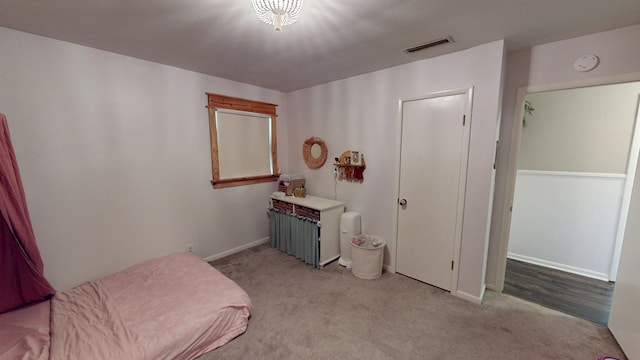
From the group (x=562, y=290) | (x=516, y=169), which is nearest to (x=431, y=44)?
(x=516, y=169)

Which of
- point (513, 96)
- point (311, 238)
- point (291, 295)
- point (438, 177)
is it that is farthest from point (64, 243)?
point (513, 96)

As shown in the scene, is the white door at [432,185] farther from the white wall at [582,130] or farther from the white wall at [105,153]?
the white wall at [105,153]

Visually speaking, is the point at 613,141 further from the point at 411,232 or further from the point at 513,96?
the point at 411,232

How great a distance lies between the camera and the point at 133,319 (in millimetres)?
1759

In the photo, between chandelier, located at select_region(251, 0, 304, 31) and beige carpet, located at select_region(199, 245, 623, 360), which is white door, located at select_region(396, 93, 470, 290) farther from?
chandelier, located at select_region(251, 0, 304, 31)

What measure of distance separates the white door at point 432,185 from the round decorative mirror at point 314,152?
47.1 inches

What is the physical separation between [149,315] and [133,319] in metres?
0.10

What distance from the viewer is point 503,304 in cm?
233

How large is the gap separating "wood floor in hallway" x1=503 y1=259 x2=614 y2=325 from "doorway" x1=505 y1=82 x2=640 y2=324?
33mm

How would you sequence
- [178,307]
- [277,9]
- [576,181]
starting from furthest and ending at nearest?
[576,181] < [178,307] < [277,9]

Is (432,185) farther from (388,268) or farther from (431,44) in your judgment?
(431,44)

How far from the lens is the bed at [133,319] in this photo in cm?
151

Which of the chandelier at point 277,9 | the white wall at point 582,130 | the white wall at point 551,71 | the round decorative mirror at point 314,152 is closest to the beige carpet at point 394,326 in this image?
the white wall at point 551,71

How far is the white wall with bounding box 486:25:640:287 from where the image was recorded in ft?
6.00
